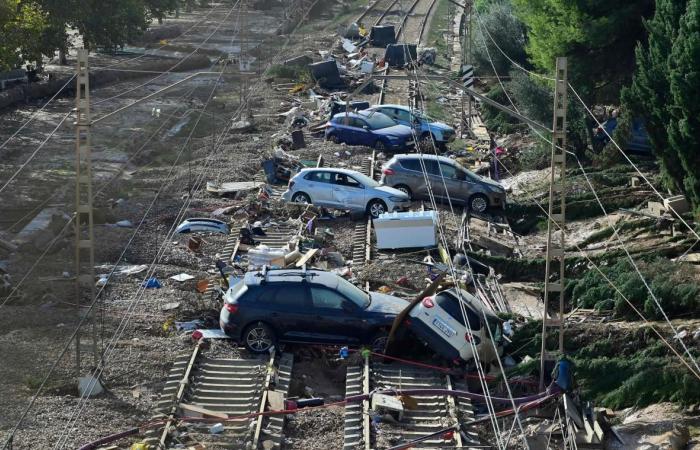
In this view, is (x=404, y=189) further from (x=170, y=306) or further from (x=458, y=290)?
(x=458, y=290)

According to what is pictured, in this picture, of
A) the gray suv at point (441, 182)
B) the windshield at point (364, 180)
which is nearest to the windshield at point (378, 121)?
the gray suv at point (441, 182)

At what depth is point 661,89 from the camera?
31891 millimetres

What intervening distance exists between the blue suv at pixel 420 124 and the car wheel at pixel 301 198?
10.5 metres

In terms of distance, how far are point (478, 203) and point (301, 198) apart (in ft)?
16.9

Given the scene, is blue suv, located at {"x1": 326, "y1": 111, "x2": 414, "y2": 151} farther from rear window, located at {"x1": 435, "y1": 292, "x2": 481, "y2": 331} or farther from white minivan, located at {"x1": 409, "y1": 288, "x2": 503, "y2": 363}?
white minivan, located at {"x1": 409, "y1": 288, "x2": 503, "y2": 363}

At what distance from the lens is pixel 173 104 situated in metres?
54.2

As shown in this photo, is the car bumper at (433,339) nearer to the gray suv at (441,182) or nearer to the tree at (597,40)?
the gray suv at (441,182)

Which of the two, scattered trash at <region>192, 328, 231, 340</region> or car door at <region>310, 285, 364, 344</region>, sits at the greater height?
car door at <region>310, 285, 364, 344</region>

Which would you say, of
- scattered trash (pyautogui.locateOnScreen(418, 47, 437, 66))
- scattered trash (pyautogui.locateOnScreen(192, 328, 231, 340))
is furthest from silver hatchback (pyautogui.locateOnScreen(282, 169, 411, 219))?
scattered trash (pyautogui.locateOnScreen(418, 47, 437, 66))

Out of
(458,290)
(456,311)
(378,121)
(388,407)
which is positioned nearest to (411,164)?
(378,121)

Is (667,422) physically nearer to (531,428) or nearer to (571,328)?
(531,428)

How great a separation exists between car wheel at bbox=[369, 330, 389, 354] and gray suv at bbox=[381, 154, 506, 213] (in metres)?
12.6

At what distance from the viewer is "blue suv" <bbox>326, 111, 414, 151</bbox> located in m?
40.2

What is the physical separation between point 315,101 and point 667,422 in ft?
108
